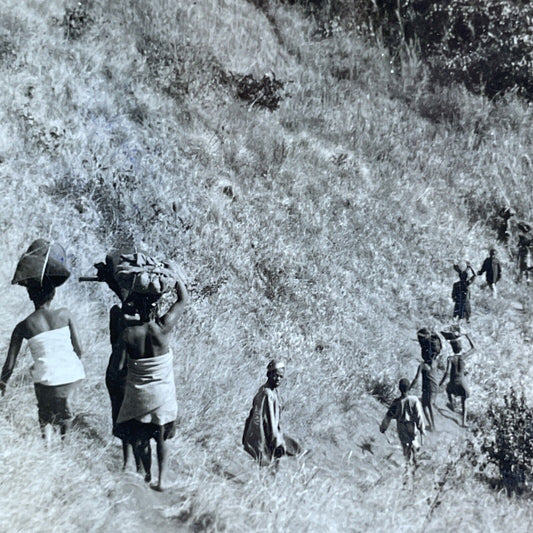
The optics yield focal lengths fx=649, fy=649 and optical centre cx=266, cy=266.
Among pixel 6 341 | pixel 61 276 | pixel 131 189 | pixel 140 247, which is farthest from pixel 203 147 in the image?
pixel 6 341

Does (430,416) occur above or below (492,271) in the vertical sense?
below

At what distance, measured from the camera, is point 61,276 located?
138 inches

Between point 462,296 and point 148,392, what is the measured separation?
2718 millimetres

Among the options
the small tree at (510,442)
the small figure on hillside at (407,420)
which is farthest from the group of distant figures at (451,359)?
the small tree at (510,442)

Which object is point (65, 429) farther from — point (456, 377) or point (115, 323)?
point (456, 377)

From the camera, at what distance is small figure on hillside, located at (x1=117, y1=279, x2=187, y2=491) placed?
11.0ft

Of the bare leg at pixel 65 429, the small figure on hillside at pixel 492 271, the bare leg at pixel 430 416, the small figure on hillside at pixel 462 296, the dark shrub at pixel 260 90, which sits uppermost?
the dark shrub at pixel 260 90

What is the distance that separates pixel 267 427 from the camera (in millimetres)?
3850

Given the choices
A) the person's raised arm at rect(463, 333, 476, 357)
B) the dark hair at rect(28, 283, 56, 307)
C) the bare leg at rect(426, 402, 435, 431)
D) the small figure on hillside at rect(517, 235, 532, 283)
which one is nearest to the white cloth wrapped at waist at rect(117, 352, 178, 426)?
the dark hair at rect(28, 283, 56, 307)

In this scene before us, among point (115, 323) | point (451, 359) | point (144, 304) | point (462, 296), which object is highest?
point (144, 304)

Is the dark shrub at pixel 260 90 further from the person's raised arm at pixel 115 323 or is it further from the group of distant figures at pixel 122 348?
the person's raised arm at pixel 115 323

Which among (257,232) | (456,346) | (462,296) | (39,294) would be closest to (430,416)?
(456,346)

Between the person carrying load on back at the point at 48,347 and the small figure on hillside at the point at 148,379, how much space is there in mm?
280

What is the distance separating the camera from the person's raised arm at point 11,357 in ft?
11.0
